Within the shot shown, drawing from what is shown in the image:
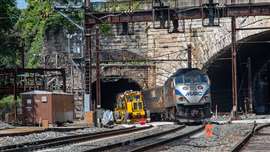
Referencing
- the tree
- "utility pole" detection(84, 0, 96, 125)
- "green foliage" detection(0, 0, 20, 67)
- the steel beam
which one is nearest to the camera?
"utility pole" detection(84, 0, 96, 125)

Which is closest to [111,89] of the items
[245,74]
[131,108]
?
[245,74]

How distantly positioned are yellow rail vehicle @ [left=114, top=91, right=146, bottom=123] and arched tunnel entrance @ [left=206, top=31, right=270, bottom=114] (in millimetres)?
8692

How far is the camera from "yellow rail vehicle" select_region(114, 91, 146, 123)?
51.6 metres

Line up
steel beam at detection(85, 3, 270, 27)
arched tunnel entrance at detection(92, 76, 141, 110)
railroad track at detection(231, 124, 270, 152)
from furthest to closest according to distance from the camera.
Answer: arched tunnel entrance at detection(92, 76, 141, 110), steel beam at detection(85, 3, 270, 27), railroad track at detection(231, 124, 270, 152)

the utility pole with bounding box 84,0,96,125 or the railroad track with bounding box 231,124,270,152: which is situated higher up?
the utility pole with bounding box 84,0,96,125

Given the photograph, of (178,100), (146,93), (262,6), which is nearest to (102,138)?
(178,100)

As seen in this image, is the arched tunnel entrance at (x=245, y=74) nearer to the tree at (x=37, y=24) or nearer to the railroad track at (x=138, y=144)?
the tree at (x=37, y=24)

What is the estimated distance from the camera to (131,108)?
51875 millimetres

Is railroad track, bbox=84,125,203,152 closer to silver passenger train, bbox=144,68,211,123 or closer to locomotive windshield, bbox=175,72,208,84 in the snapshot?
silver passenger train, bbox=144,68,211,123

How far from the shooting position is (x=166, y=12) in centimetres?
4156

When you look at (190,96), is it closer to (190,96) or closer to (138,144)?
(190,96)

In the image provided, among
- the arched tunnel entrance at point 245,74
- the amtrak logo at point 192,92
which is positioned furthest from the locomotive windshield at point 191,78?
the arched tunnel entrance at point 245,74

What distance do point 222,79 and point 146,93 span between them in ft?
30.4

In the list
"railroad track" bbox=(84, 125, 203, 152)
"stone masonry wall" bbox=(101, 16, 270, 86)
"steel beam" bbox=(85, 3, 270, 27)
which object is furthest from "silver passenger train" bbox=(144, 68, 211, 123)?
"stone masonry wall" bbox=(101, 16, 270, 86)
